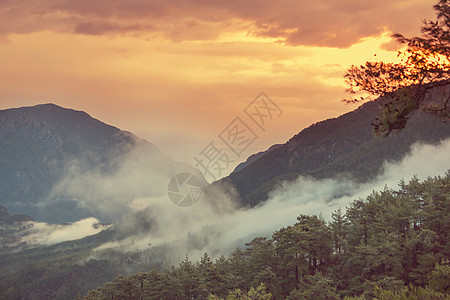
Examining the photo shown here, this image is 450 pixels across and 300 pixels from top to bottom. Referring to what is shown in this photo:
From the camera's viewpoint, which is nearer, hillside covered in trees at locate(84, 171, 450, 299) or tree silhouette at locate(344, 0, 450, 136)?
tree silhouette at locate(344, 0, 450, 136)

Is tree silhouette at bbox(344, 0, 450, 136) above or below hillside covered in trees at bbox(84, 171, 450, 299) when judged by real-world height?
above

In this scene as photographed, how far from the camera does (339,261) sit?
6738cm

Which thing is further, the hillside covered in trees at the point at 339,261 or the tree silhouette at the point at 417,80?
the hillside covered in trees at the point at 339,261

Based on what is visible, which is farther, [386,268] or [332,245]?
[332,245]

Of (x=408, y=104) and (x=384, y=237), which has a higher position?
(x=408, y=104)

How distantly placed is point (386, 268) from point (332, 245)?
11.8 metres

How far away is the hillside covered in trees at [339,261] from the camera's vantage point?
5259 cm

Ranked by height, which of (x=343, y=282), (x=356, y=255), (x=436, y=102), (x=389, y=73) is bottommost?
(x=343, y=282)

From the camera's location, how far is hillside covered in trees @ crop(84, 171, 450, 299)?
5259 cm

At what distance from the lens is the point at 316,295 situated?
52344 mm

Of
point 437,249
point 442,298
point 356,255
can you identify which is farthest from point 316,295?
point 442,298

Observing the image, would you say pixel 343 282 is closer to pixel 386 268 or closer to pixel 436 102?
pixel 386 268

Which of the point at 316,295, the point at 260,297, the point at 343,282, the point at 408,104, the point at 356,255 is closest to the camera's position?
the point at 408,104

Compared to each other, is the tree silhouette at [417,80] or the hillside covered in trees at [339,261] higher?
the tree silhouette at [417,80]
